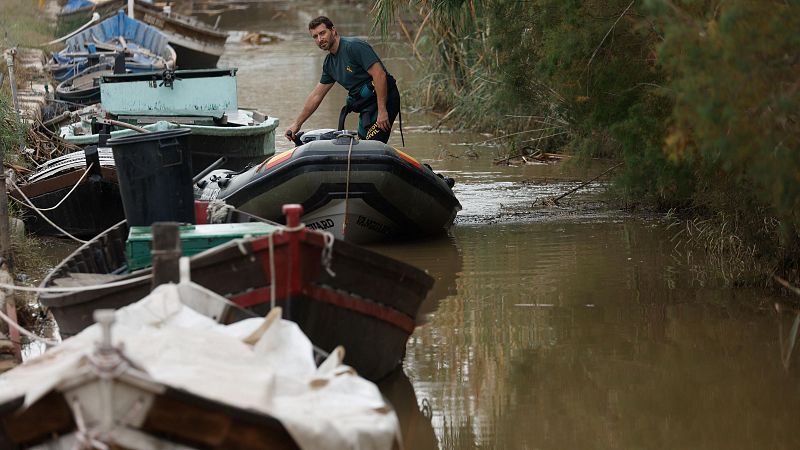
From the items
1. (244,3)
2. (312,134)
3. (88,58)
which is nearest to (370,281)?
(312,134)

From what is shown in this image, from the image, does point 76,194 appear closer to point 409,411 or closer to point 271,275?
point 409,411

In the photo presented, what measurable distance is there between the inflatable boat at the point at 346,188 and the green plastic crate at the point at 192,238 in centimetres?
321

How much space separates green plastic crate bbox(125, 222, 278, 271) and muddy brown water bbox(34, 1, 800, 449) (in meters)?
1.22

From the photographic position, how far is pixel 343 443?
4863mm

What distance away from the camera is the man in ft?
37.8

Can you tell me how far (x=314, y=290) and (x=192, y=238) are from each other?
1.09 meters

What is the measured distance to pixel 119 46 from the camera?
24.9 meters

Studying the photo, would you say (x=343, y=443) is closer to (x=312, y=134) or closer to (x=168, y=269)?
(x=168, y=269)

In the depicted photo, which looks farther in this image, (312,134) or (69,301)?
(312,134)

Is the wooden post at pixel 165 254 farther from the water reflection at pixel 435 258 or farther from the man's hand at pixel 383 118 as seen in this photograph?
the man's hand at pixel 383 118

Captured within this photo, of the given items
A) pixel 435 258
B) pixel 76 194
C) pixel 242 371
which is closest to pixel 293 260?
pixel 242 371

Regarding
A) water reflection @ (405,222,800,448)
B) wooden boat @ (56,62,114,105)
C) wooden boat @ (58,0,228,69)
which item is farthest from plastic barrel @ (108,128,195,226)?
wooden boat @ (58,0,228,69)

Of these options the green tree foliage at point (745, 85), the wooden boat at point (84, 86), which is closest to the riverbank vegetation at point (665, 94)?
the green tree foliage at point (745, 85)

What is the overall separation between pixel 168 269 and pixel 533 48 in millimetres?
6756
